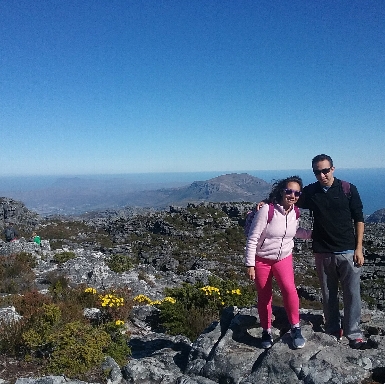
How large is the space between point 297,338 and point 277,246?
120 centimetres

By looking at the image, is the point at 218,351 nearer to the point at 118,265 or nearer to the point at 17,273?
the point at 17,273

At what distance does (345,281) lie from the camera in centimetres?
465

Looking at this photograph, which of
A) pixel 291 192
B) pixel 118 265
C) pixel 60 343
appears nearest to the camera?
pixel 291 192

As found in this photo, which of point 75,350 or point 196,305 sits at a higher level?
point 75,350

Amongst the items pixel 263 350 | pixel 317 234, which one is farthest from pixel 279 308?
pixel 317 234

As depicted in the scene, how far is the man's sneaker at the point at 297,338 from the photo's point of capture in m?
4.31

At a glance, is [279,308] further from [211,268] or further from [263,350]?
[211,268]

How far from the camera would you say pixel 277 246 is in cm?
448

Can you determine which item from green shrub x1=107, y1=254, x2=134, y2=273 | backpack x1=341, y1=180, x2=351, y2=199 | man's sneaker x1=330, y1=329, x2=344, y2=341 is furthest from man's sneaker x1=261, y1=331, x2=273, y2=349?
green shrub x1=107, y1=254, x2=134, y2=273

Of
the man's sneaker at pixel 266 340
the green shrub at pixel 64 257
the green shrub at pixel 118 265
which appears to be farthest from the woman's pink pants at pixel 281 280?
the green shrub at pixel 64 257

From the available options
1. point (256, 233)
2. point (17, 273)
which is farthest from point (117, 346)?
point (17, 273)

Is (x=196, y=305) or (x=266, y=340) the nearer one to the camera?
(x=266, y=340)

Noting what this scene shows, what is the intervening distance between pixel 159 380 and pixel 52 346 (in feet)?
6.18

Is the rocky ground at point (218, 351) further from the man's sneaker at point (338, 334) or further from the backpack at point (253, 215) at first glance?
the backpack at point (253, 215)
